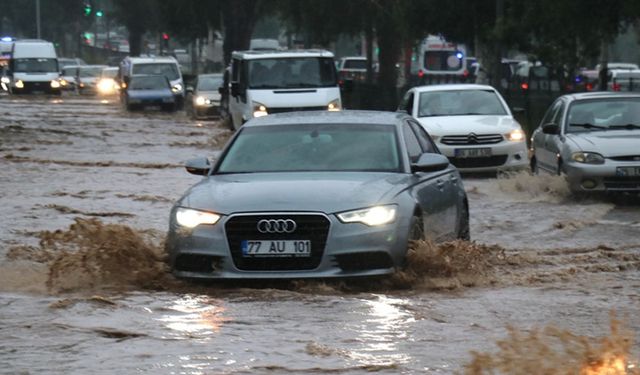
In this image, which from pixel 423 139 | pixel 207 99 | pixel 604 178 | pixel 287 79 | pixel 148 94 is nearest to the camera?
pixel 423 139

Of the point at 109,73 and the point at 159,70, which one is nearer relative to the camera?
the point at 159,70

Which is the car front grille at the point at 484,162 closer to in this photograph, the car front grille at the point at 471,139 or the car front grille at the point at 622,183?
the car front grille at the point at 471,139

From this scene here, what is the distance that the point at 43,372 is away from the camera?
26.5 ft

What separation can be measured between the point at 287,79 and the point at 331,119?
65.8 feet

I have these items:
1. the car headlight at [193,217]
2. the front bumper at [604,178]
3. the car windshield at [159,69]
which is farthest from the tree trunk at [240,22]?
the car headlight at [193,217]

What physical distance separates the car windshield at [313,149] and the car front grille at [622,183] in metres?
6.74

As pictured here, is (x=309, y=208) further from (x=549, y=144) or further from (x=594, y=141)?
(x=549, y=144)

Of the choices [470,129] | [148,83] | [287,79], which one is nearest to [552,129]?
[470,129]

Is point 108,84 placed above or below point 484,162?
below

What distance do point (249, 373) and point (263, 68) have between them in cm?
2530

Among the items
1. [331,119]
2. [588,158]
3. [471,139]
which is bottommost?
[471,139]

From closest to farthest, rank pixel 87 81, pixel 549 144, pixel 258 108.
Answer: pixel 549 144 → pixel 258 108 → pixel 87 81

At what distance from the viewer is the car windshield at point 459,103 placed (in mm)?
25016

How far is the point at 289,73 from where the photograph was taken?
32906 mm
